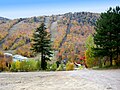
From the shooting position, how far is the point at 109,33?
1676 inches

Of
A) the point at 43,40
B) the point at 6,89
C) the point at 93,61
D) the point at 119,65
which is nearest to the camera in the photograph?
the point at 6,89

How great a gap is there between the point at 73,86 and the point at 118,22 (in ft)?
79.2

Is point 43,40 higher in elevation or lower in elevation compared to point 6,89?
higher

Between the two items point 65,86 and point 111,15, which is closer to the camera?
point 65,86

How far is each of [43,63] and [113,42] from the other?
68.1 ft

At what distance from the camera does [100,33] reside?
141ft

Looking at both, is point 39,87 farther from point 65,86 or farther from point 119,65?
point 119,65

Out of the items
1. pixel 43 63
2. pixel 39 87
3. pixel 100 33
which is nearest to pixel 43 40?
pixel 43 63

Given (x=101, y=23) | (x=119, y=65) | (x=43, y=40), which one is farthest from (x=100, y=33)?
(x=43, y=40)

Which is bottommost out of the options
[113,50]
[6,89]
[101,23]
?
[6,89]

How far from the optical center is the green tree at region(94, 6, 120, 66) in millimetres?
41719

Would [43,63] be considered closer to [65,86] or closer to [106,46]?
[106,46]

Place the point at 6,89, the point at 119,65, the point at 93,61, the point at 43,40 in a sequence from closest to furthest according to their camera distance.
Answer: the point at 6,89 < the point at 119,65 < the point at 43,40 < the point at 93,61

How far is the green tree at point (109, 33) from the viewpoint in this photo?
1642 inches
